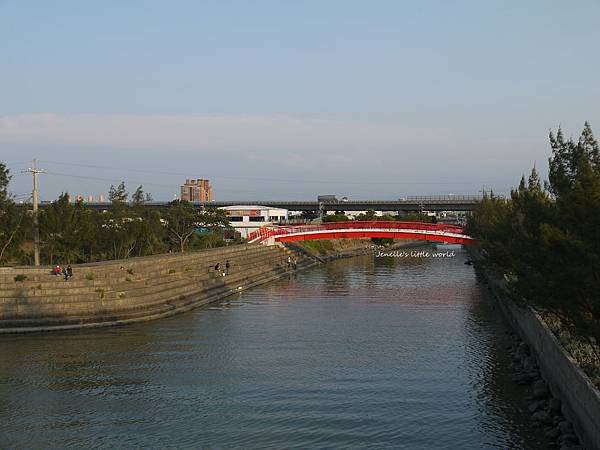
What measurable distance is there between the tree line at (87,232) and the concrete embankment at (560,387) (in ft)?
121

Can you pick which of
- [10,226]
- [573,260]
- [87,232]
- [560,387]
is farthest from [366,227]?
[573,260]

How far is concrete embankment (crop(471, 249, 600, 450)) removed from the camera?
60.3 ft

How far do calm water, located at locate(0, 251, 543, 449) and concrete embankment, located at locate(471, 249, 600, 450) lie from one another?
100 cm

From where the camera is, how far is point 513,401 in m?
26.5

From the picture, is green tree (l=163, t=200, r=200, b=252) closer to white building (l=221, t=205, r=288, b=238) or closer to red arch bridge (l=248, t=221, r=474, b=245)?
red arch bridge (l=248, t=221, r=474, b=245)

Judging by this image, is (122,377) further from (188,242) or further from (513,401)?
(188,242)

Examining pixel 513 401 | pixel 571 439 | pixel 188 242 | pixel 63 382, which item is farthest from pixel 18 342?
pixel 188 242

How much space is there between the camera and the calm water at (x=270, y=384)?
73.1 feet

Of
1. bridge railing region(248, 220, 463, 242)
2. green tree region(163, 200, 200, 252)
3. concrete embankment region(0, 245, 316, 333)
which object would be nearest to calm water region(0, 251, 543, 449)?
concrete embankment region(0, 245, 316, 333)

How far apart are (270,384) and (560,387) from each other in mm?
11457

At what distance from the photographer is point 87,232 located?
55125 mm

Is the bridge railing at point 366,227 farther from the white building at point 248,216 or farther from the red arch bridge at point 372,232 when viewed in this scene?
the white building at point 248,216

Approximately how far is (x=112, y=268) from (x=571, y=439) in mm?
33169

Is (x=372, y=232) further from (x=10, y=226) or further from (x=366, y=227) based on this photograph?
(x=10, y=226)
